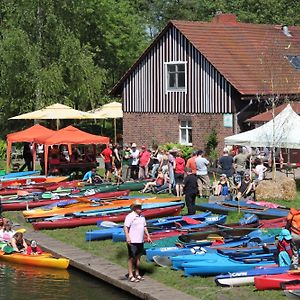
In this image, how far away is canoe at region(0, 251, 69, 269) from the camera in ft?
59.8

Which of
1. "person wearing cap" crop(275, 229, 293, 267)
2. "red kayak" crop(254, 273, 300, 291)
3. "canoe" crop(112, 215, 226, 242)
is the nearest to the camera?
"red kayak" crop(254, 273, 300, 291)

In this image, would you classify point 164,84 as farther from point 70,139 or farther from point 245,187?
point 245,187

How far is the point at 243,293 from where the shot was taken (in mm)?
14531

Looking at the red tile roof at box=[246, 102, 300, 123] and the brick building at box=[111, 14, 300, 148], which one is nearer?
the red tile roof at box=[246, 102, 300, 123]

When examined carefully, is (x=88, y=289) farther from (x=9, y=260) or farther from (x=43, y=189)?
(x=43, y=189)

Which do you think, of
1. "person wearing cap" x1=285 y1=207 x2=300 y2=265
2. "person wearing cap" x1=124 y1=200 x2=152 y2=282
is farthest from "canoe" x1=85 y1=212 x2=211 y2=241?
"person wearing cap" x1=285 y1=207 x2=300 y2=265

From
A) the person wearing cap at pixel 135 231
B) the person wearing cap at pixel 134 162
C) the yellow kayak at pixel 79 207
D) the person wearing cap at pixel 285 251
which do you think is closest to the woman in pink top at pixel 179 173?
the yellow kayak at pixel 79 207

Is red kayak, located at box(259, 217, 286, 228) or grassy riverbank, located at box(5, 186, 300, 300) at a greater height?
red kayak, located at box(259, 217, 286, 228)

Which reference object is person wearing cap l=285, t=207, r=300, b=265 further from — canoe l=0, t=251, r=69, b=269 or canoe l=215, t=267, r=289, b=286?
canoe l=0, t=251, r=69, b=269

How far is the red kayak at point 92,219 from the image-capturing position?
880 inches

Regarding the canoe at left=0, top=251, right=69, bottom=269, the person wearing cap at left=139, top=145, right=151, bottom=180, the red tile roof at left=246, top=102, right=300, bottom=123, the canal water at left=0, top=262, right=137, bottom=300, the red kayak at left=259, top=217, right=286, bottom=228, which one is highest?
the red tile roof at left=246, top=102, right=300, bottom=123

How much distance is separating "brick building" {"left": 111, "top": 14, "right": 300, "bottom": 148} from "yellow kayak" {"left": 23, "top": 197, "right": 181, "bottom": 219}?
1138 cm

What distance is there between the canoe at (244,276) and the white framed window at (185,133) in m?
22.9

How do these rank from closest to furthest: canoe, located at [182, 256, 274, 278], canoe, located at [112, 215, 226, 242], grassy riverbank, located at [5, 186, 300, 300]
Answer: grassy riverbank, located at [5, 186, 300, 300]
canoe, located at [182, 256, 274, 278]
canoe, located at [112, 215, 226, 242]
